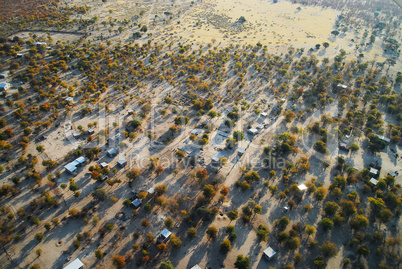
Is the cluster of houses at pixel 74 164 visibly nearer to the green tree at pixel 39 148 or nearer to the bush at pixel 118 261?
the green tree at pixel 39 148

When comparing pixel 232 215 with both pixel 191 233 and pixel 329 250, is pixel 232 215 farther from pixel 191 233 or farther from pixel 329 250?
pixel 329 250

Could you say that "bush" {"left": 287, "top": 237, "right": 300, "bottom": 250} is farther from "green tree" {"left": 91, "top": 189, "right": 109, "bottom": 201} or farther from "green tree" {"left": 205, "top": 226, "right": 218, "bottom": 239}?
"green tree" {"left": 91, "top": 189, "right": 109, "bottom": 201}

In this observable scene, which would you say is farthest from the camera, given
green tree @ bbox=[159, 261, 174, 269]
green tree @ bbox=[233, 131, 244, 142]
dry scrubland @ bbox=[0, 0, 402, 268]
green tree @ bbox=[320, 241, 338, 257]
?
green tree @ bbox=[233, 131, 244, 142]

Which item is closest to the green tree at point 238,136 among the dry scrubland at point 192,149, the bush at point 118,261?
the dry scrubland at point 192,149

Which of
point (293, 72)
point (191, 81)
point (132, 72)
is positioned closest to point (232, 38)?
point (293, 72)

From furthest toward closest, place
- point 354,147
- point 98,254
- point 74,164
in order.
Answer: point 354,147
point 74,164
point 98,254

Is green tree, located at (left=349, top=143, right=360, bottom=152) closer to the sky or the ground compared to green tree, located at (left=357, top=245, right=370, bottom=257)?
closer to the sky

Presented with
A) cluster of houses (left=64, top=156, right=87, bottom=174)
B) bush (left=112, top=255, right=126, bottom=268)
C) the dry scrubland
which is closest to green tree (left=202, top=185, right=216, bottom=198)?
the dry scrubland

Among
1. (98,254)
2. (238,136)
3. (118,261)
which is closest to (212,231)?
(118,261)
